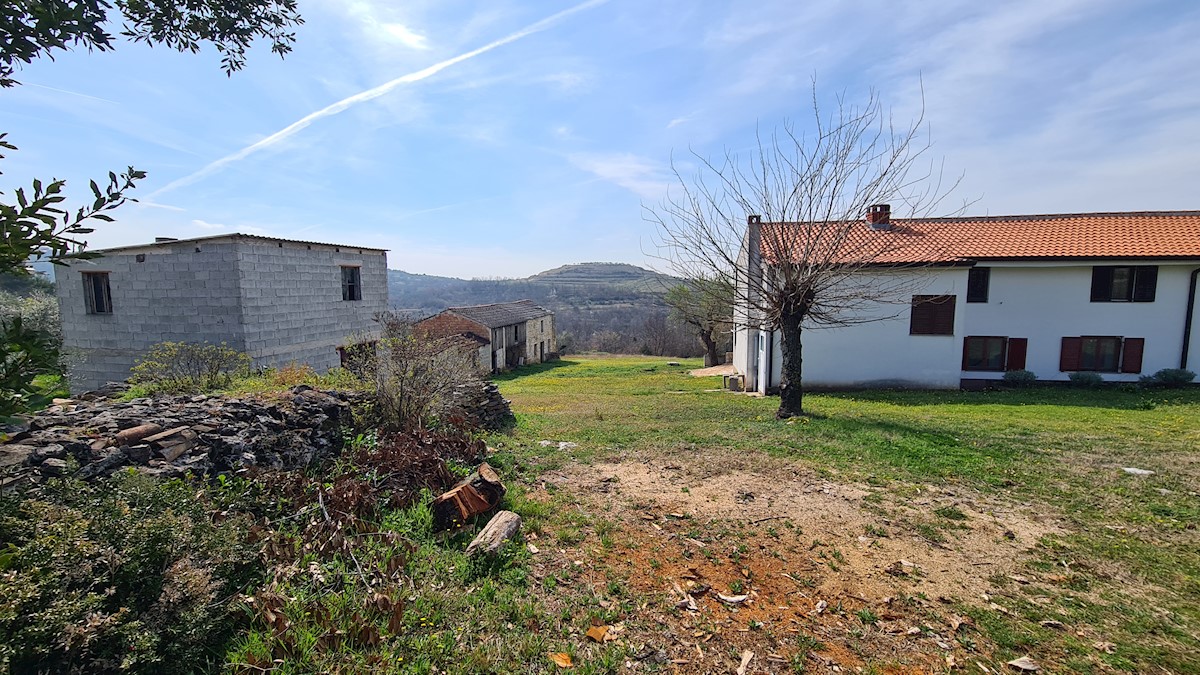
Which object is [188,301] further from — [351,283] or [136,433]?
[136,433]

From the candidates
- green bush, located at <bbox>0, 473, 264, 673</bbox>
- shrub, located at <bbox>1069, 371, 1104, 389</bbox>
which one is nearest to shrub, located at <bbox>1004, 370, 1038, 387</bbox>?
shrub, located at <bbox>1069, 371, 1104, 389</bbox>

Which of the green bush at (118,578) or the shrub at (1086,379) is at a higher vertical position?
the green bush at (118,578)

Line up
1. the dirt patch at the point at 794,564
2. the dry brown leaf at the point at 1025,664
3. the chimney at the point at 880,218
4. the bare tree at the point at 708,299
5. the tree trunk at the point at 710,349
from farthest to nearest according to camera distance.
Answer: the tree trunk at the point at 710,349 → the chimney at the point at 880,218 → the bare tree at the point at 708,299 → the dirt patch at the point at 794,564 → the dry brown leaf at the point at 1025,664

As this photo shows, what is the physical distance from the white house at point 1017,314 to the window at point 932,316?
1.2 inches

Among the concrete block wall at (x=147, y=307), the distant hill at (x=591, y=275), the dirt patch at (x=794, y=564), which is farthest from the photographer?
the distant hill at (x=591, y=275)

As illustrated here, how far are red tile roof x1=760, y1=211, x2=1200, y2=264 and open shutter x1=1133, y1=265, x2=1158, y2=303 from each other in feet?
1.90

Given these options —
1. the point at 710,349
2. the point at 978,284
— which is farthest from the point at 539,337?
the point at 978,284

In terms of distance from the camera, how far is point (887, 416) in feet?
34.5

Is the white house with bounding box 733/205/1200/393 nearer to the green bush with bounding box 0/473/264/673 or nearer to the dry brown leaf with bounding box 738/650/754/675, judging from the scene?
the dry brown leaf with bounding box 738/650/754/675

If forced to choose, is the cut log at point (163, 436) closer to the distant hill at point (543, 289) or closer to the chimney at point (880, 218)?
the chimney at point (880, 218)

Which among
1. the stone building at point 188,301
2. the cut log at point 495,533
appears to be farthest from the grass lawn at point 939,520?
the stone building at point 188,301

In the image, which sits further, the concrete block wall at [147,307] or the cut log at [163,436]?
the concrete block wall at [147,307]

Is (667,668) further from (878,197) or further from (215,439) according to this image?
(878,197)

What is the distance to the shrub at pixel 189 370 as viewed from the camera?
285 inches
